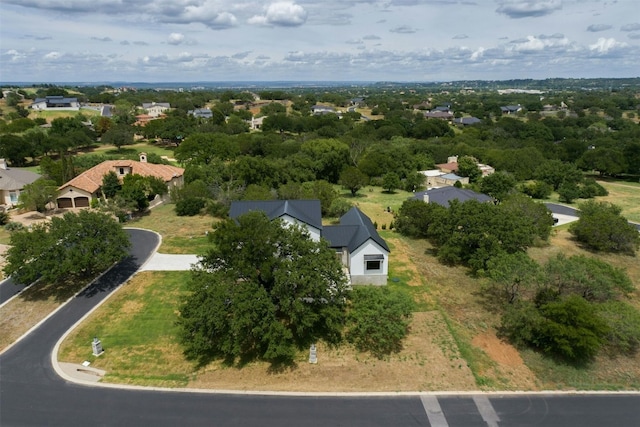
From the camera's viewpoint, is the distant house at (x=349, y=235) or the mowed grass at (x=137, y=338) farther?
the distant house at (x=349, y=235)

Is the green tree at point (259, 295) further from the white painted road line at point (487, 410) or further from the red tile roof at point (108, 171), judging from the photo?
the red tile roof at point (108, 171)

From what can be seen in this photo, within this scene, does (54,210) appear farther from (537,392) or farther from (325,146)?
(537,392)

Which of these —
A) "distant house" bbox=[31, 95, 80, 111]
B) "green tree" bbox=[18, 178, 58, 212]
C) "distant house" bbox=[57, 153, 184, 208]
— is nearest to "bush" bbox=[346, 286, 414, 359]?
"distant house" bbox=[57, 153, 184, 208]

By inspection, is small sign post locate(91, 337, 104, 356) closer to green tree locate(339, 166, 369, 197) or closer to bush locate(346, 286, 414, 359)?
bush locate(346, 286, 414, 359)

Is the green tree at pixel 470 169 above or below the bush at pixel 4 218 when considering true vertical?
above

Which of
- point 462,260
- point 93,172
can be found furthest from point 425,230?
point 93,172

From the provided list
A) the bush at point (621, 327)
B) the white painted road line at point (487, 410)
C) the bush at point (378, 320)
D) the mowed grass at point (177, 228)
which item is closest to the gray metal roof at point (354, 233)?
the bush at point (378, 320)

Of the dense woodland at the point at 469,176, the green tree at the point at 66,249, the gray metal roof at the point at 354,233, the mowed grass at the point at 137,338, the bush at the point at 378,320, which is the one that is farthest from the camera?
the gray metal roof at the point at 354,233
